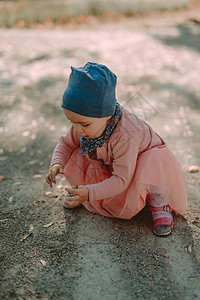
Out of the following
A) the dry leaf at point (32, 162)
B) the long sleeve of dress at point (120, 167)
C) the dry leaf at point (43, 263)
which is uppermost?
the long sleeve of dress at point (120, 167)

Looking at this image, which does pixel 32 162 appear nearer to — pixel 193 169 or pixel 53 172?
pixel 53 172

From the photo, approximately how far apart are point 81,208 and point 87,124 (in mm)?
880

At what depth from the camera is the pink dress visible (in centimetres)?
206

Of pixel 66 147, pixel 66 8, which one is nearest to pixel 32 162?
pixel 66 147

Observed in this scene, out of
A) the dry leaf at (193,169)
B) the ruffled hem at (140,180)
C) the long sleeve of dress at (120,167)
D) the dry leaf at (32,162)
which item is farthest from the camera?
the dry leaf at (32,162)

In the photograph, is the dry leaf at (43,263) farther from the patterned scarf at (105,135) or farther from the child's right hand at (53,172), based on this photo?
the patterned scarf at (105,135)

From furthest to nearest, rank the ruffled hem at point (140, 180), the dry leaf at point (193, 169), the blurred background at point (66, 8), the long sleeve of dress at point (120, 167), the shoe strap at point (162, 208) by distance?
the blurred background at point (66, 8), the dry leaf at point (193, 169), the shoe strap at point (162, 208), the ruffled hem at point (140, 180), the long sleeve of dress at point (120, 167)

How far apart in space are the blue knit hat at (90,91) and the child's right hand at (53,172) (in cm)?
57

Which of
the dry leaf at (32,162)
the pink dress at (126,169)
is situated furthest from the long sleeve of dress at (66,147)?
the dry leaf at (32,162)

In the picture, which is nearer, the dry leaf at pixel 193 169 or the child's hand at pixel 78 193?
the child's hand at pixel 78 193

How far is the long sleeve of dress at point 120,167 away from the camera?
204 centimetres

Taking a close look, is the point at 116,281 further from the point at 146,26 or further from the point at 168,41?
the point at 146,26

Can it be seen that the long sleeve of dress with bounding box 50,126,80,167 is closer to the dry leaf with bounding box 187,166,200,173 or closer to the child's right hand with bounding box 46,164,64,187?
the child's right hand with bounding box 46,164,64,187

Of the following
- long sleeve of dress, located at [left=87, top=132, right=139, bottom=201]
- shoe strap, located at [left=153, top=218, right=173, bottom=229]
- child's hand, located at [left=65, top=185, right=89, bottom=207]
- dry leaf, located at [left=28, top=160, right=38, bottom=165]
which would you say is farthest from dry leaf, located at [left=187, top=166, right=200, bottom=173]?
dry leaf, located at [left=28, top=160, right=38, bottom=165]
